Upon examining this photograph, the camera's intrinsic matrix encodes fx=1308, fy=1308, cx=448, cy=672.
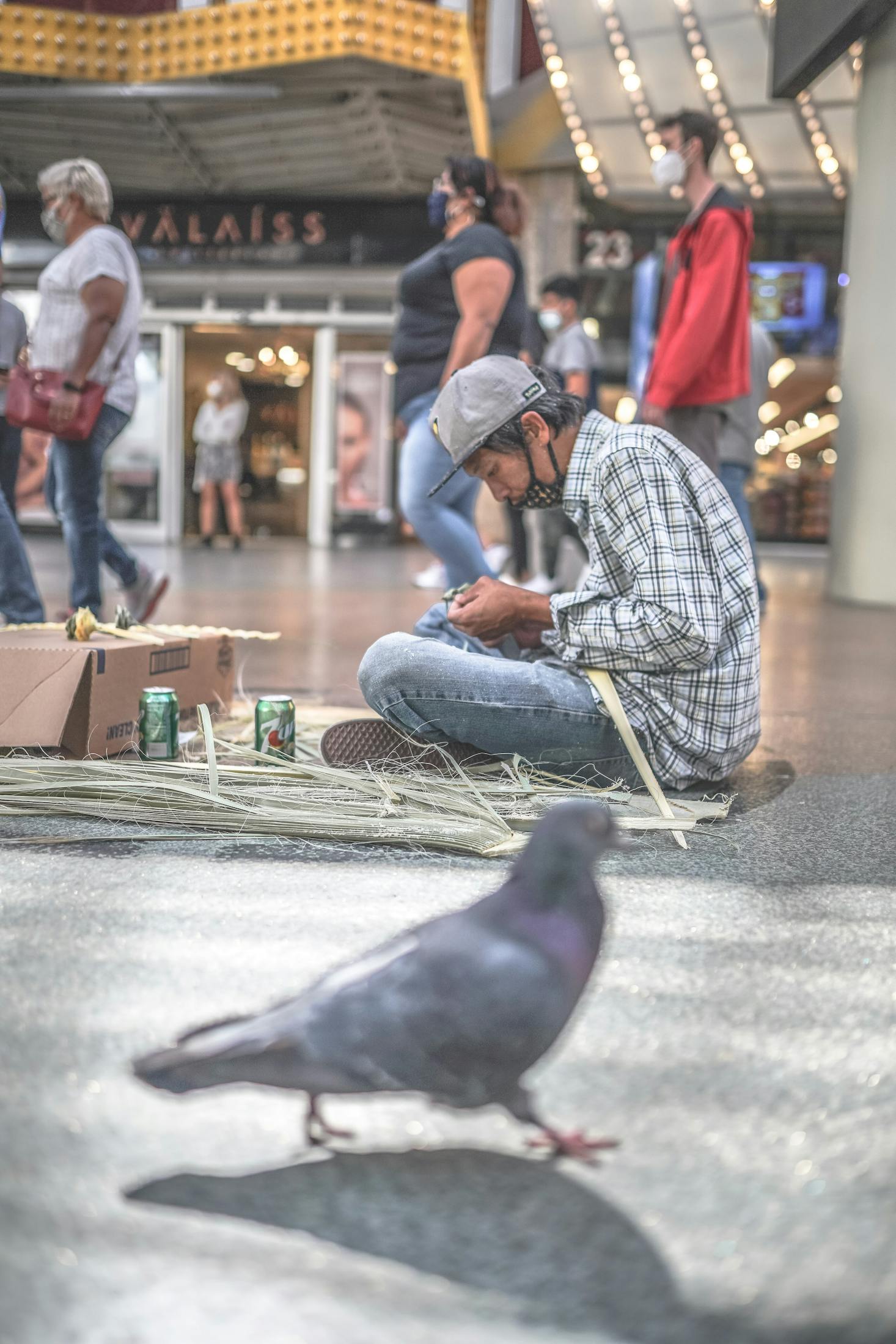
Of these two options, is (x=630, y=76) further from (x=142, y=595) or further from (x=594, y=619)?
(x=594, y=619)

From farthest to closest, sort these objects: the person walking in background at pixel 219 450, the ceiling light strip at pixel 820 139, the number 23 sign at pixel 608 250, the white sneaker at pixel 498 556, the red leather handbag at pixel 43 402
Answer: the number 23 sign at pixel 608 250
the person walking in background at pixel 219 450
the ceiling light strip at pixel 820 139
the white sneaker at pixel 498 556
the red leather handbag at pixel 43 402

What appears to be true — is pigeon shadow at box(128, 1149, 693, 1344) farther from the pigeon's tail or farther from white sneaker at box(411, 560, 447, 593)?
white sneaker at box(411, 560, 447, 593)

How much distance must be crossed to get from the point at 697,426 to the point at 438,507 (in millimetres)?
1068

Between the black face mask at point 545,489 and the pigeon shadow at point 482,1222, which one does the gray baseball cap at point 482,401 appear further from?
the pigeon shadow at point 482,1222

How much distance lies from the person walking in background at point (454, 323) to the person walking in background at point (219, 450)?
9772 millimetres

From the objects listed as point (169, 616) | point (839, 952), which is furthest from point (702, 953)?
point (169, 616)

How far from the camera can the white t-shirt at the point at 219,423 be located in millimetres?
14562

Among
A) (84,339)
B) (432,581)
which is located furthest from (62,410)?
(432,581)

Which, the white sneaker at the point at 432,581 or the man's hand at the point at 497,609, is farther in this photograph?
the white sneaker at the point at 432,581

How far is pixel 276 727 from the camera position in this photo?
3.06 meters

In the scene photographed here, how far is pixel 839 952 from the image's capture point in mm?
1977

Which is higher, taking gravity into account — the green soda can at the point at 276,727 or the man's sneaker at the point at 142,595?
the man's sneaker at the point at 142,595

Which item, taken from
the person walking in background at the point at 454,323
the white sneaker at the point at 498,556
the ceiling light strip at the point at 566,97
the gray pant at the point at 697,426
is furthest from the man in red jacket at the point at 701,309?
the ceiling light strip at the point at 566,97

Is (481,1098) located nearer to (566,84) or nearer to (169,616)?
(169,616)
